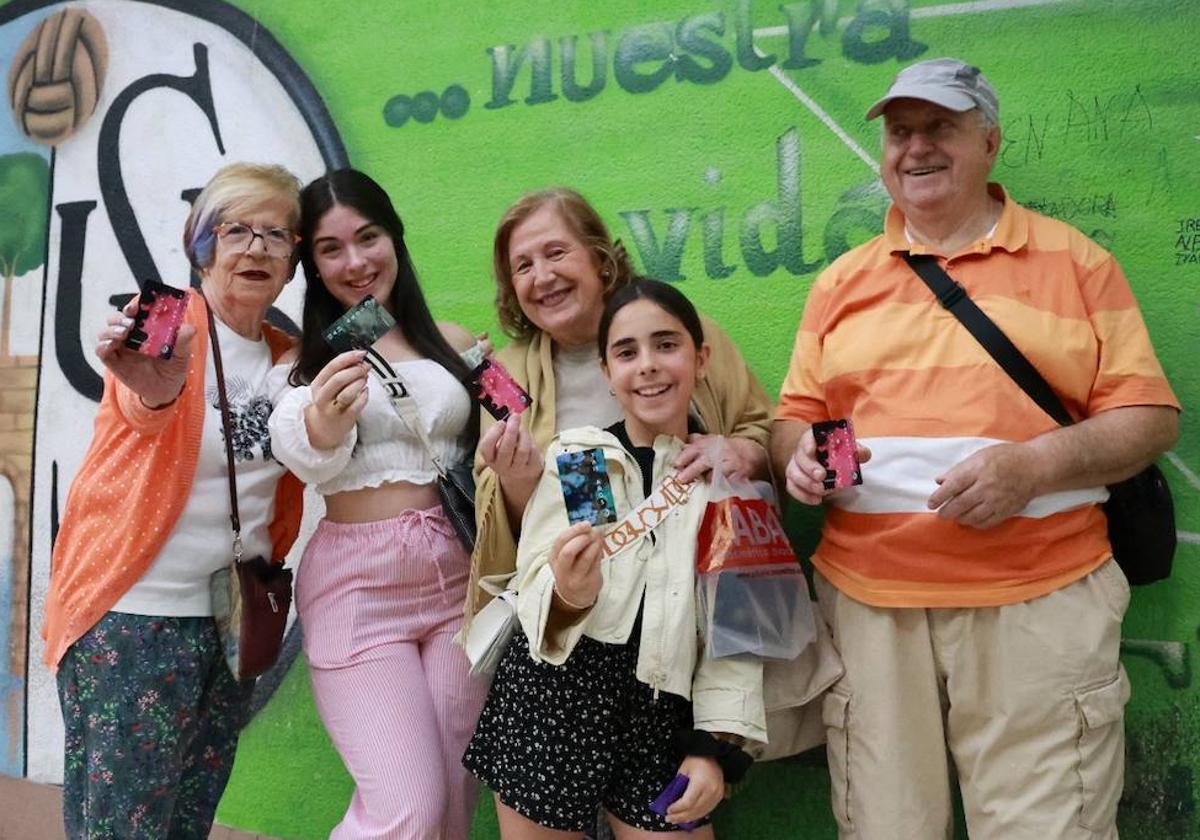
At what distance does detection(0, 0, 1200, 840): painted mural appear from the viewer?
2.72 metres

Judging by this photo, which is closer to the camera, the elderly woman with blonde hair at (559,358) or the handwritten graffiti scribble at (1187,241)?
the elderly woman with blonde hair at (559,358)

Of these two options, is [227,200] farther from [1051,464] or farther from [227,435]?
[1051,464]

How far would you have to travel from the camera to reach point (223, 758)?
2.81m

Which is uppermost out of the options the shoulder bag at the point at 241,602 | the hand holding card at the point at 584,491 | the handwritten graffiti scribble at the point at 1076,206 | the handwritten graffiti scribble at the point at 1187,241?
the handwritten graffiti scribble at the point at 1076,206

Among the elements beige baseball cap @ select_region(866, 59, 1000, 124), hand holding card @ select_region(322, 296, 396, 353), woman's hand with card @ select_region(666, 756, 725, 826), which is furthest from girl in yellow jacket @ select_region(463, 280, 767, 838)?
beige baseball cap @ select_region(866, 59, 1000, 124)

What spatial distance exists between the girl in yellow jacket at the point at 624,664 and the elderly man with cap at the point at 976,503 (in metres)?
0.33

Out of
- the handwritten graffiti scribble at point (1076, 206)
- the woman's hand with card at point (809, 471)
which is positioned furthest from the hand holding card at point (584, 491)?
the handwritten graffiti scribble at point (1076, 206)

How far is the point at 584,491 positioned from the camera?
219cm

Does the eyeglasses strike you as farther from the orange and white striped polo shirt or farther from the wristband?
the wristband

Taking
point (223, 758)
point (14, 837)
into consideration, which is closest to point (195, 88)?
point (223, 758)

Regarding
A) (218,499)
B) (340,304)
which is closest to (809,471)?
(340,304)

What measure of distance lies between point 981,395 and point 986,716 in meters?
0.69

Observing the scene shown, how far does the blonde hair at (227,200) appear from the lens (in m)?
2.63

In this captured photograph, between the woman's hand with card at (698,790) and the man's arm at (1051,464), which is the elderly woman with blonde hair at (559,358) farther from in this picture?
the woman's hand with card at (698,790)
